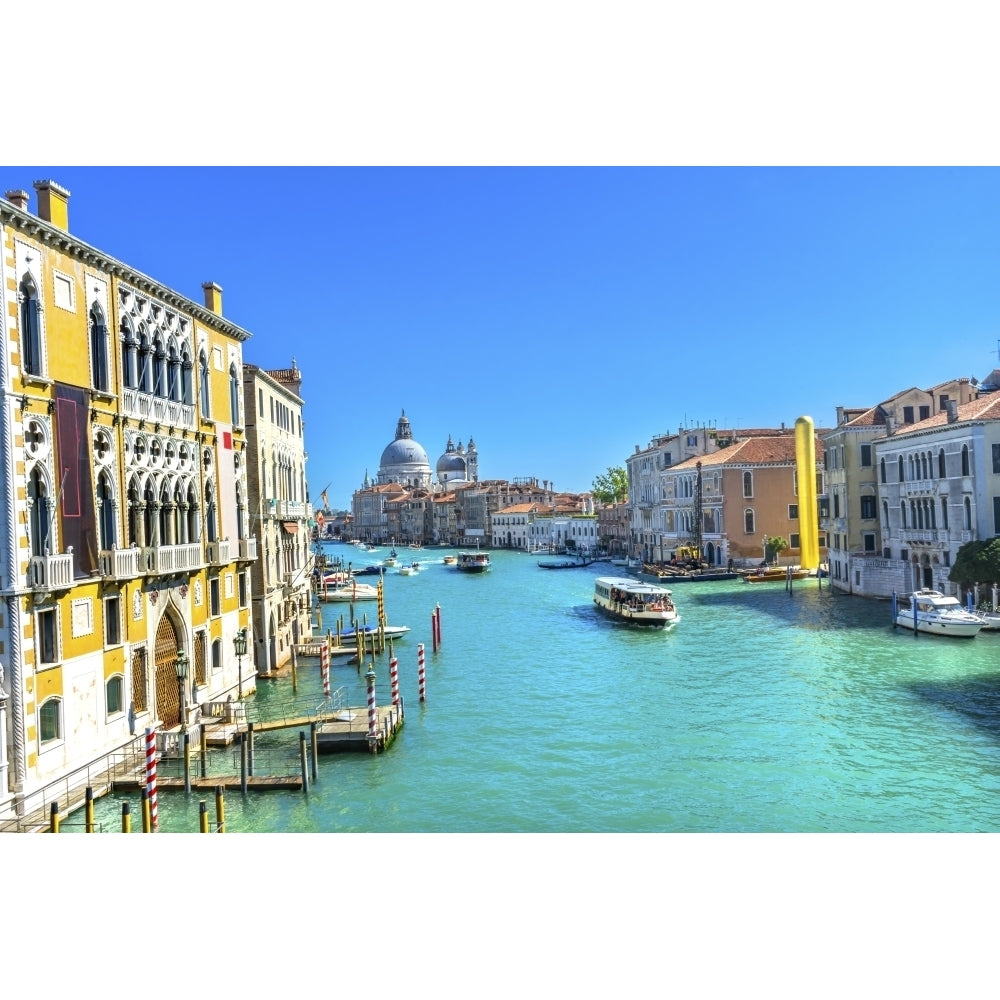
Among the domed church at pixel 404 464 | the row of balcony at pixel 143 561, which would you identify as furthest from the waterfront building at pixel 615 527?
the domed church at pixel 404 464

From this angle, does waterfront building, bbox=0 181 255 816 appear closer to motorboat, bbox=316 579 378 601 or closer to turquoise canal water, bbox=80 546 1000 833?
turquoise canal water, bbox=80 546 1000 833

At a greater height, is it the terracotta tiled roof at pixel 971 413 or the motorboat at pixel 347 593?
the terracotta tiled roof at pixel 971 413

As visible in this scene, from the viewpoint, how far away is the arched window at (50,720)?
8836 mm

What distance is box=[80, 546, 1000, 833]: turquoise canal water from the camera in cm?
921

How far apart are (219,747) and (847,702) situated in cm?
831

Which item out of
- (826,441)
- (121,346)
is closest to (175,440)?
(121,346)

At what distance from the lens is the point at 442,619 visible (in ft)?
87.0

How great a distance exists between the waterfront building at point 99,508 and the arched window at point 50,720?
21mm

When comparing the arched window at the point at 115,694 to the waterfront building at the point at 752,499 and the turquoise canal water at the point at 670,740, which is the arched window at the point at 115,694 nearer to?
the turquoise canal water at the point at 670,740

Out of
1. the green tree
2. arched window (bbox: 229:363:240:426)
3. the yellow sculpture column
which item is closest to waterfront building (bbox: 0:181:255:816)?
arched window (bbox: 229:363:240:426)

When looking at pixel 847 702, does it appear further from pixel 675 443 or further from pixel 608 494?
pixel 608 494

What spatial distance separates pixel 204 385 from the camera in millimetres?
13375

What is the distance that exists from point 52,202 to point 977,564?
57.3 feet

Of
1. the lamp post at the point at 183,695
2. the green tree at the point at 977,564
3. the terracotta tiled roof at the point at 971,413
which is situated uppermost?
the terracotta tiled roof at the point at 971,413
